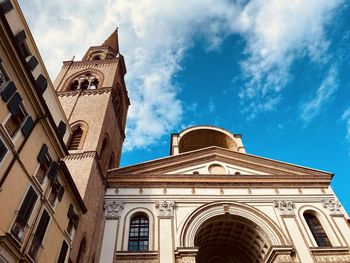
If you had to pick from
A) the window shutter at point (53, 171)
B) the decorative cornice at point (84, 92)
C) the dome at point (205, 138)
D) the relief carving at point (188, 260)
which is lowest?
the relief carving at point (188, 260)

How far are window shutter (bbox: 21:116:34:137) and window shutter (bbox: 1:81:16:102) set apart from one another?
1.10m

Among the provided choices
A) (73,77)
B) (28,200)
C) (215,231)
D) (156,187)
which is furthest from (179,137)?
(28,200)

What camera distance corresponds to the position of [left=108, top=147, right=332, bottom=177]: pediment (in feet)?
64.3

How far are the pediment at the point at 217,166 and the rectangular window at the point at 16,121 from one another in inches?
396

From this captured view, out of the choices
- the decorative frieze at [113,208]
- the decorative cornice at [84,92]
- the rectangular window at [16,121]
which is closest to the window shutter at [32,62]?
the rectangular window at [16,121]

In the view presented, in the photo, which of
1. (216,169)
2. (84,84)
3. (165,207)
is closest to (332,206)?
(216,169)

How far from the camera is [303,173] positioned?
64.5 ft

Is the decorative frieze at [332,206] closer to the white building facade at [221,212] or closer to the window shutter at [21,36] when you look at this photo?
the white building facade at [221,212]

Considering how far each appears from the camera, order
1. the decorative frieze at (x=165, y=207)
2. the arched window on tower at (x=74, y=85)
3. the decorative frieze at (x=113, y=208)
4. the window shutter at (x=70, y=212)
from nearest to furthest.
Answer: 1. the window shutter at (x=70, y=212)
2. the decorative frieze at (x=113, y=208)
3. the decorative frieze at (x=165, y=207)
4. the arched window on tower at (x=74, y=85)

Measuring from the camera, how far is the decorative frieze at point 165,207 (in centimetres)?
1678

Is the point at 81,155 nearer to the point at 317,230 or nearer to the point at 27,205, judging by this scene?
the point at 27,205

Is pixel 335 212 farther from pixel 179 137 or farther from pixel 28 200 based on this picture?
pixel 28 200

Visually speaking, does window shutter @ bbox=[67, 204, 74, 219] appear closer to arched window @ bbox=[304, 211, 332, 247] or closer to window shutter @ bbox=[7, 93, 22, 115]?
window shutter @ bbox=[7, 93, 22, 115]

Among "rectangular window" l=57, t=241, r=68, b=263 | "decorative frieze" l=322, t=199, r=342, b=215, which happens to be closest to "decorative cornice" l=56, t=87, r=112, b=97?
"rectangular window" l=57, t=241, r=68, b=263
